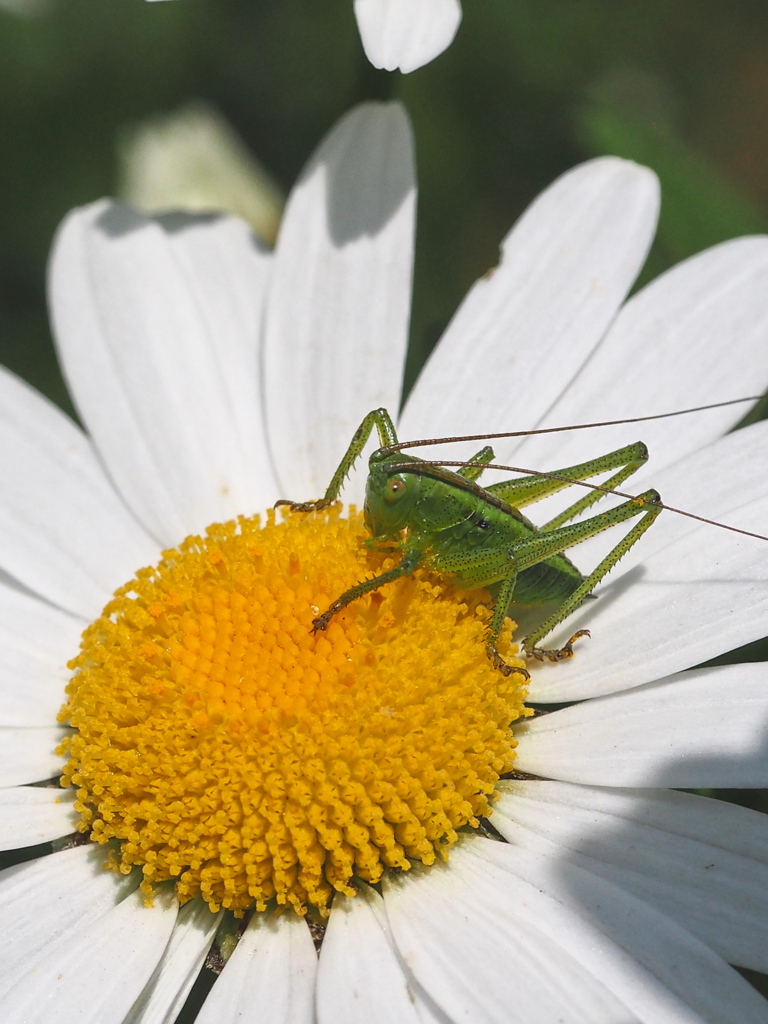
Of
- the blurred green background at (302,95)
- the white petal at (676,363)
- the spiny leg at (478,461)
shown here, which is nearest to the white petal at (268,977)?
the spiny leg at (478,461)

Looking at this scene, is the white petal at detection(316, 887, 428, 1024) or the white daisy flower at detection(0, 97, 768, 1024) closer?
the white petal at detection(316, 887, 428, 1024)

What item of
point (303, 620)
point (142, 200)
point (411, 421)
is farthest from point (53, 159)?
point (303, 620)

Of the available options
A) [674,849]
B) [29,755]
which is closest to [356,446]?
[29,755]

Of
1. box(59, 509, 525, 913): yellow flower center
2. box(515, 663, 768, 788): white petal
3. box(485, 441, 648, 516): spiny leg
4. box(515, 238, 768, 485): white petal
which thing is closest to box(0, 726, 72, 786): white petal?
box(59, 509, 525, 913): yellow flower center

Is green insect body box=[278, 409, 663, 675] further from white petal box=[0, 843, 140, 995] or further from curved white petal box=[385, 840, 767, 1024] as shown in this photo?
white petal box=[0, 843, 140, 995]

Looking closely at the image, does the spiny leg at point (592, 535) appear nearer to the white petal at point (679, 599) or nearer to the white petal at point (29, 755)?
the white petal at point (679, 599)

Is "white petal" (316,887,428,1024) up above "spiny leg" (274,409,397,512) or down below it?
below
